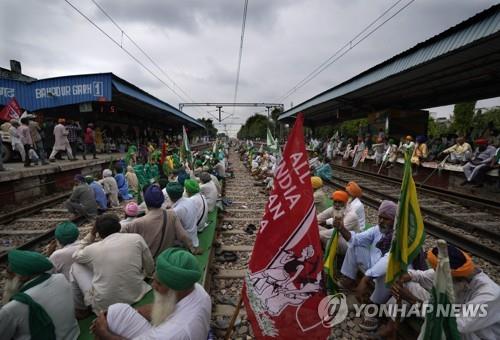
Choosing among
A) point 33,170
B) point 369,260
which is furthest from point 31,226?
point 369,260

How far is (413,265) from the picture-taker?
2906mm

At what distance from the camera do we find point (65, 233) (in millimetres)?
2977

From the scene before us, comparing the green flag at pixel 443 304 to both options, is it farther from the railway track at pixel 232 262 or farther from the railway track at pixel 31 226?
the railway track at pixel 31 226

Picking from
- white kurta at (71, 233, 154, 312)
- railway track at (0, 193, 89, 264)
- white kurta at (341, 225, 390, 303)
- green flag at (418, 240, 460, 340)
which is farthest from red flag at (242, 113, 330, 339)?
railway track at (0, 193, 89, 264)

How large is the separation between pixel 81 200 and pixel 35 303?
5.43 m

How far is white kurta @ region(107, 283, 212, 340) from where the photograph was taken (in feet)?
5.59

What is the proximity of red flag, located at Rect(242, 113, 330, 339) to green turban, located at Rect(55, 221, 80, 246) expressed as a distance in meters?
2.10

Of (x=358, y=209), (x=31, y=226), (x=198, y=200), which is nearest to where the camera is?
(x=358, y=209)

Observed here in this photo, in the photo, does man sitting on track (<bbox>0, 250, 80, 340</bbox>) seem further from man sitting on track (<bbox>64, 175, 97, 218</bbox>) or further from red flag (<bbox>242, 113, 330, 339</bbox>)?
man sitting on track (<bbox>64, 175, 97, 218</bbox>)

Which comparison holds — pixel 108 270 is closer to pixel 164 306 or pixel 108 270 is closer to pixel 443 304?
pixel 164 306

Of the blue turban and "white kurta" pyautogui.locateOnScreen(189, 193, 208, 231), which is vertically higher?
the blue turban

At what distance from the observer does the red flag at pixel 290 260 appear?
2076 millimetres

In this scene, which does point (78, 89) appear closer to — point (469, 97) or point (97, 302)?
point (97, 302)

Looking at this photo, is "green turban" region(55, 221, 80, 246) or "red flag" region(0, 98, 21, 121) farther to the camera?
"red flag" region(0, 98, 21, 121)
